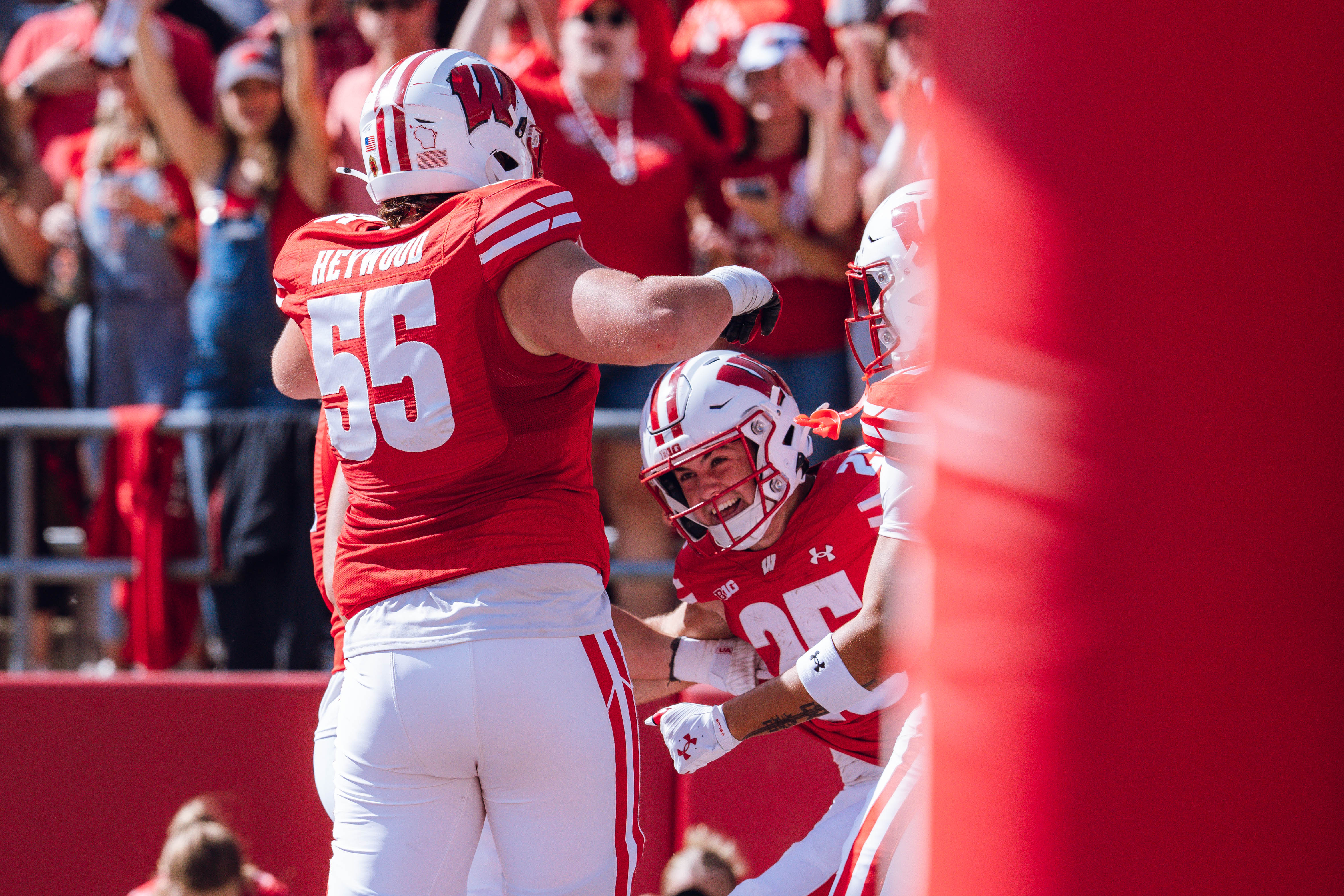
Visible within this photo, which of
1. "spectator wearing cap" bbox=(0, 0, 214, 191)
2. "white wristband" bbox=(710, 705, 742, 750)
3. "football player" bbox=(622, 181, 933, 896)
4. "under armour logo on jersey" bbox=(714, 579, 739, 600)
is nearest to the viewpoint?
"football player" bbox=(622, 181, 933, 896)

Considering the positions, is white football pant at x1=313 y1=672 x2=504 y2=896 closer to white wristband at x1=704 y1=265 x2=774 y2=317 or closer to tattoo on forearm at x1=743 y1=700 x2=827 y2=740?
tattoo on forearm at x1=743 y1=700 x2=827 y2=740

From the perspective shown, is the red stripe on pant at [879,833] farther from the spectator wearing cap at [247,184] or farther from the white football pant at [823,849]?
the spectator wearing cap at [247,184]

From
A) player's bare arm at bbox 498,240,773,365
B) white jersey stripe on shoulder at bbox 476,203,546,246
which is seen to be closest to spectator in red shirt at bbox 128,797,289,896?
player's bare arm at bbox 498,240,773,365

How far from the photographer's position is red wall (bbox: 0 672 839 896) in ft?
14.4

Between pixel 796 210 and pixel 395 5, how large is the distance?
148 centimetres

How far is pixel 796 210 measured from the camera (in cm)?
479

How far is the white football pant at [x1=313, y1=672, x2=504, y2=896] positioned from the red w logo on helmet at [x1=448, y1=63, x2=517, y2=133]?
1.01 meters

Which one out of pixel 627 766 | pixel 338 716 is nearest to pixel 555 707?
pixel 627 766

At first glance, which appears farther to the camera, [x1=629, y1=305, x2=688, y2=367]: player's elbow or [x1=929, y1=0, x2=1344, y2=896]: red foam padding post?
[x1=629, y1=305, x2=688, y2=367]: player's elbow

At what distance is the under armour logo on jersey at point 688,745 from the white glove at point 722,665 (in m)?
0.36

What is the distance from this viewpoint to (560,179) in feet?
15.7

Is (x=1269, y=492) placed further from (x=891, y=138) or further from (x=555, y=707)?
(x=891, y=138)

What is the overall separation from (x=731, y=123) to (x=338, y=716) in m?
3.29

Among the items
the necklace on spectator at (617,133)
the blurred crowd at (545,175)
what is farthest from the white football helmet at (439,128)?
the necklace on spectator at (617,133)
